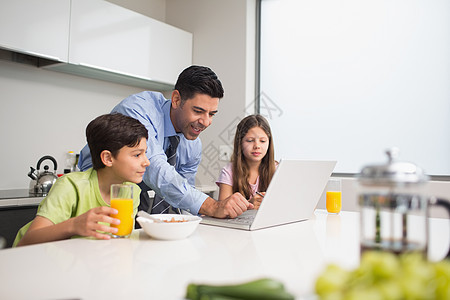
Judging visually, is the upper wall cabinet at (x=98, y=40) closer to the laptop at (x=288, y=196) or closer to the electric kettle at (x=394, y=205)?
the laptop at (x=288, y=196)

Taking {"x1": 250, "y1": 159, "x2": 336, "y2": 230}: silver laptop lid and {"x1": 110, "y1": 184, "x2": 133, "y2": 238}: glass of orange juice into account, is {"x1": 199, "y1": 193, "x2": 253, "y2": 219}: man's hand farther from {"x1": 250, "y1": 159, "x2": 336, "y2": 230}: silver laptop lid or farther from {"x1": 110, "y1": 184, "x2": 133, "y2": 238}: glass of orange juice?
{"x1": 110, "y1": 184, "x2": 133, "y2": 238}: glass of orange juice

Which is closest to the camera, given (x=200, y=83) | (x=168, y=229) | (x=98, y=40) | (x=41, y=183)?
(x=168, y=229)

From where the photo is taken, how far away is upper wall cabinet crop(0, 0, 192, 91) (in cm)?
238

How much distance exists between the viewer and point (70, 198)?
127 cm

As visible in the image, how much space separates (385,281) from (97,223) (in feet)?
2.61

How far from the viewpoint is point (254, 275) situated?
729 millimetres

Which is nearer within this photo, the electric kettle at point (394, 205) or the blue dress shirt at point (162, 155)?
the electric kettle at point (394, 205)

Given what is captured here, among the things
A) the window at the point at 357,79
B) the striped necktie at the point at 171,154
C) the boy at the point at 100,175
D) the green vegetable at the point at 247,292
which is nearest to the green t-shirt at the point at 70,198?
the boy at the point at 100,175

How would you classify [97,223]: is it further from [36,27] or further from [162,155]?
[36,27]

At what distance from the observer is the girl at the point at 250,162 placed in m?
2.17

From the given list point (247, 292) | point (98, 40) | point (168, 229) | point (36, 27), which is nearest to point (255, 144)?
point (168, 229)

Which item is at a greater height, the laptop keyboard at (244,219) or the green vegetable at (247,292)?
the green vegetable at (247,292)

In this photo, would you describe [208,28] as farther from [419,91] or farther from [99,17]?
[419,91]

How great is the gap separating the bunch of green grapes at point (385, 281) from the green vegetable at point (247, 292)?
0.19ft
